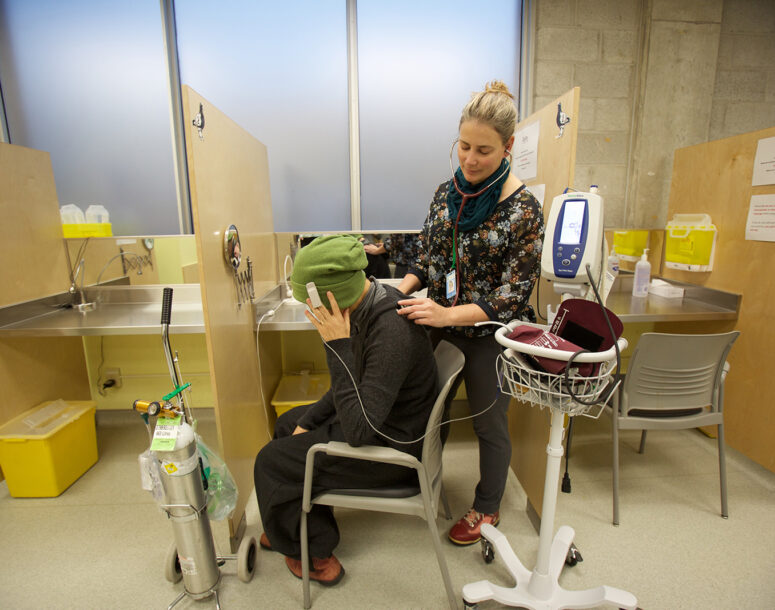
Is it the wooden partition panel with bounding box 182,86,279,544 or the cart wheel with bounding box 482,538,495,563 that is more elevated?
the wooden partition panel with bounding box 182,86,279,544

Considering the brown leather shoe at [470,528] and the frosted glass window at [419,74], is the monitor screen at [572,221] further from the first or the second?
the frosted glass window at [419,74]

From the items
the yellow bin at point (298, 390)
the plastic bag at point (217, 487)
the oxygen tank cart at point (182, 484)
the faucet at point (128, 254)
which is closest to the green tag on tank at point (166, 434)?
the oxygen tank cart at point (182, 484)

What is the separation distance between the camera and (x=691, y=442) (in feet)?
7.31

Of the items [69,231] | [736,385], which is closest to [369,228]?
[69,231]

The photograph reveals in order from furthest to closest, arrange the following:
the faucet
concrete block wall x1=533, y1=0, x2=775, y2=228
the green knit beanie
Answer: concrete block wall x1=533, y1=0, x2=775, y2=228, the faucet, the green knit beanie

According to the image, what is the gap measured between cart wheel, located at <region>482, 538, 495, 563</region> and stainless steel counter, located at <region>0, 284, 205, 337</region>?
1.36 meters

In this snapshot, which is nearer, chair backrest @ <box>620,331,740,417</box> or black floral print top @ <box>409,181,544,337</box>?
black floral print top @ <box>409,181,544,337</box>

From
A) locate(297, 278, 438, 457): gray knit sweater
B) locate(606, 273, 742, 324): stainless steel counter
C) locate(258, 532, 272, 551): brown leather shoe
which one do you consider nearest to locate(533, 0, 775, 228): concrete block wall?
locate(606, 273, 742, 324): stainless steel counter

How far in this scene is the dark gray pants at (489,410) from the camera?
4.53 feet

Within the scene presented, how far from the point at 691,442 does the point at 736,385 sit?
411 millimetres

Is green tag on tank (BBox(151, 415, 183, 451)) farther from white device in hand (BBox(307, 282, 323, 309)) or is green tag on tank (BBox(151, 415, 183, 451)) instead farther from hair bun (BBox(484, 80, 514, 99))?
hair bun (BBox(484, 80, 514, 99))

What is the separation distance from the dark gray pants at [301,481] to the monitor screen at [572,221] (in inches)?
31.8

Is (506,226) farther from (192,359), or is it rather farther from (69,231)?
(69,231)

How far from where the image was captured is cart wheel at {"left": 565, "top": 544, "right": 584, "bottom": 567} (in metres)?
1.41
